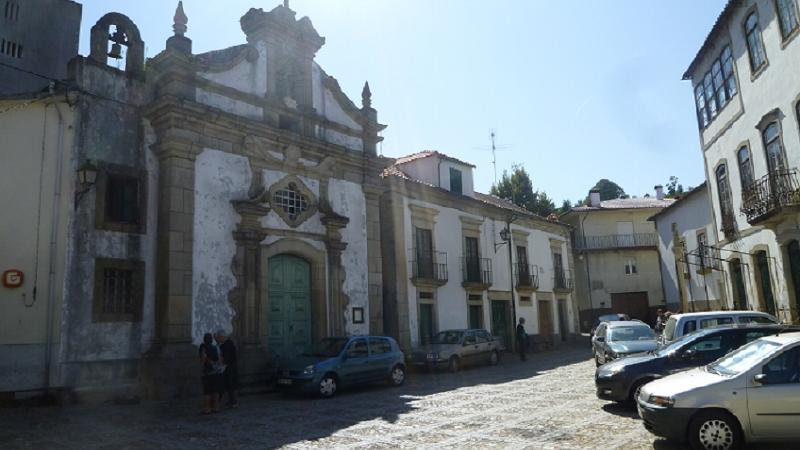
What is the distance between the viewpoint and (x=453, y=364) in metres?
18.5

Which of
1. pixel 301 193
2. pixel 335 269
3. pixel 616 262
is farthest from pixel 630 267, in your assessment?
pixel 301 193

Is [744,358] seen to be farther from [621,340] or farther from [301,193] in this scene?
[301,193]

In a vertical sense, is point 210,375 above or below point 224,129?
below

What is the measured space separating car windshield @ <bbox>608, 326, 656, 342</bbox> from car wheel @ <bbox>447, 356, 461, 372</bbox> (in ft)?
16.0

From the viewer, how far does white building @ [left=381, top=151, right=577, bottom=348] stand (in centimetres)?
2106

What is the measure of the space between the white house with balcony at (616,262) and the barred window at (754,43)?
23974 millimetres

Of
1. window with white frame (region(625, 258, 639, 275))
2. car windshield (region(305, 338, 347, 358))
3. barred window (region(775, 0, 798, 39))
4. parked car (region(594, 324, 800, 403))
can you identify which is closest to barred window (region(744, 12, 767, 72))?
barred window (region(775, 0, 798, 39))

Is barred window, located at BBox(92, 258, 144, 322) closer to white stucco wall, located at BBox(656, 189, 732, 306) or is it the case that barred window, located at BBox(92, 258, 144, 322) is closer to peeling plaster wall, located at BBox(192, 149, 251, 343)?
peeling plaster wall, located at BBox(192, 149, 251, 343)

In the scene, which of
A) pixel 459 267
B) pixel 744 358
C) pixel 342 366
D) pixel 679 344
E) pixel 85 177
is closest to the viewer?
pixel 744 358

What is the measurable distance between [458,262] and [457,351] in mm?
5980

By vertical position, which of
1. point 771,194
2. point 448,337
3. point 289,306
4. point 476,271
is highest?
point 771,194

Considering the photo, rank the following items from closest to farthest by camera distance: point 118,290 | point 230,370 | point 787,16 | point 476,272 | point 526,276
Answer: point 230,370 → point 118,290 → point 787,16 → point 476,272 → point 526,276

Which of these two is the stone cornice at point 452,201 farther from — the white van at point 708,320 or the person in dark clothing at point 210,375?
the white van at point 708,320

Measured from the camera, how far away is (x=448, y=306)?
75.7 feet
